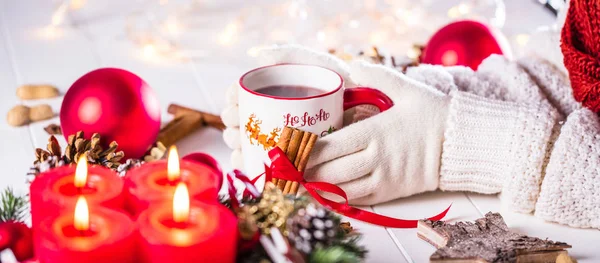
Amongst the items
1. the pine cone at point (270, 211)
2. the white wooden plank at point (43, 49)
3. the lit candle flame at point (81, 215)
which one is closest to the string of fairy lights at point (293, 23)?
the white wooden plank at point (43, 49)

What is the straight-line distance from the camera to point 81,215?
0.61 metres

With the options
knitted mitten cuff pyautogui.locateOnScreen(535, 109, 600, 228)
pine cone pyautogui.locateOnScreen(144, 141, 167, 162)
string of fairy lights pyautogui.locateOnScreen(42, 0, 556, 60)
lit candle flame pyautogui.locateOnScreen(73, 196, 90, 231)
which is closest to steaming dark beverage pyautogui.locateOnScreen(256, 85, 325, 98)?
pine cone pyautogui.locateOnScreen(144, 141, 167, 162)

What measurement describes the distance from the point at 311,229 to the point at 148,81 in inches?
33.4

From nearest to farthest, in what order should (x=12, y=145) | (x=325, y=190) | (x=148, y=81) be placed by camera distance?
(x=325, y=190) → (x=12, y=145) → (x=148, y=81)

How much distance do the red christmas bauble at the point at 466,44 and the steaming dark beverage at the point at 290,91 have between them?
391 millimetres

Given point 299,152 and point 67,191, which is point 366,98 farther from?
point 67,191

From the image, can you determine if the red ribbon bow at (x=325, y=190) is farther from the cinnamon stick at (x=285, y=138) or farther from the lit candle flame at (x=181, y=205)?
the lit candle flame at (x=181, y=205)

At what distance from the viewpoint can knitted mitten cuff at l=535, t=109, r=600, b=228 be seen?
0.91 metres

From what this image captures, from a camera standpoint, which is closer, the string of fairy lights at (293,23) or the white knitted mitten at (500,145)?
the white knitted mitten at (500,145)

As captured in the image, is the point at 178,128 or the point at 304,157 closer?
the point at 304,157

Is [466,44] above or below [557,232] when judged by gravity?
above

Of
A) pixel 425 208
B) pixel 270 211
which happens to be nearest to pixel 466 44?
pixel 425 208

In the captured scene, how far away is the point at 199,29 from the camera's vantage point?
5.71 feet

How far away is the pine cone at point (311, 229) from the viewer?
67 cm
